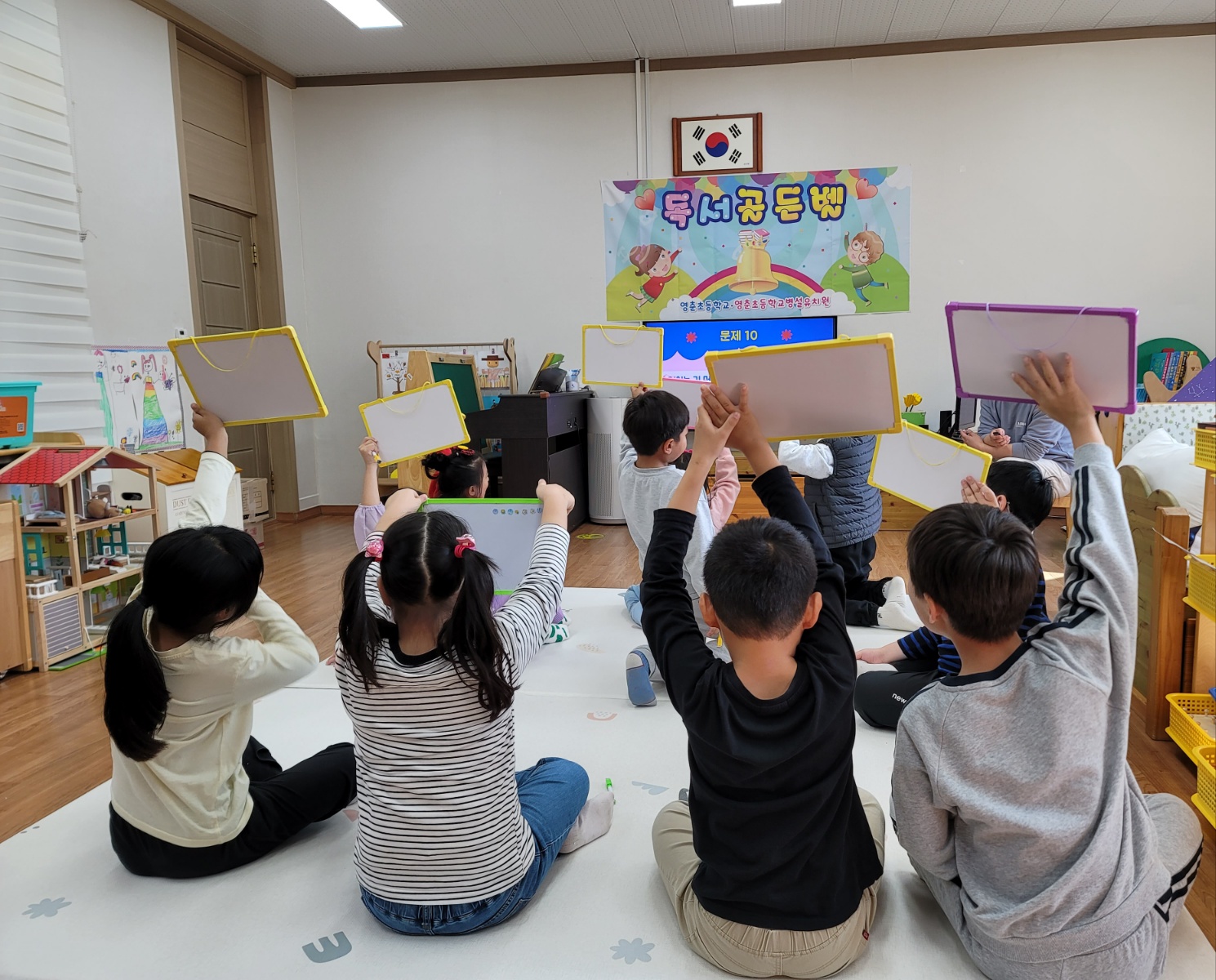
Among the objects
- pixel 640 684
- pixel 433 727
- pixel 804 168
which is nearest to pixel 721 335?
pixel 804 168

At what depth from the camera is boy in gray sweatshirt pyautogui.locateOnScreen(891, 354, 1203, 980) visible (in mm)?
1039

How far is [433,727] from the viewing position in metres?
1.23

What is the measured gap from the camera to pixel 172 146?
436 cm

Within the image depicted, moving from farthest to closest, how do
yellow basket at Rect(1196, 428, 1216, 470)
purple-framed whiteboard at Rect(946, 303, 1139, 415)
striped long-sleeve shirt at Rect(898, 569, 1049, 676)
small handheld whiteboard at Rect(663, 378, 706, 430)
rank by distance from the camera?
small handheld whiteboard at Rect(663, 378, 706, 430) → yellow basket at Rect(1196, 428, 1216, 470) → striped long-sleeve shirt at Rect(898, 569, 1049, 676) → purple-framed whiteboard at Rect(946, 303, 1139, 415)

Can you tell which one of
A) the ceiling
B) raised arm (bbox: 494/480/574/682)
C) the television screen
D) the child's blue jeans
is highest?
the ceiling

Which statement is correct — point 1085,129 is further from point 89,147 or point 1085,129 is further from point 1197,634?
point 89,147

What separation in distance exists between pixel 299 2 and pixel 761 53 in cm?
250

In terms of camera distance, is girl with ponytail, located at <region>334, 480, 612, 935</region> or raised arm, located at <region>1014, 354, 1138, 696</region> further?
girl with ponytail, located at <region>334, 480, 612, 935</region>

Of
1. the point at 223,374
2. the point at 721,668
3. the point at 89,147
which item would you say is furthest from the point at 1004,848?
the point at 89,147

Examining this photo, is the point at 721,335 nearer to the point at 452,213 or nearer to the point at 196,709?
the point at 452,213

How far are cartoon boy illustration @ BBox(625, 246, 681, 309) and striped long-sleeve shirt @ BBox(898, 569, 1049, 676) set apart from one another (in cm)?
343

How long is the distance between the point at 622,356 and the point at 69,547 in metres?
1.95

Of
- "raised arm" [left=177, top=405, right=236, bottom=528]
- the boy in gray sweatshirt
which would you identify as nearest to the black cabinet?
"raised arm" [left=177, top=405, right=236, bottom=528]

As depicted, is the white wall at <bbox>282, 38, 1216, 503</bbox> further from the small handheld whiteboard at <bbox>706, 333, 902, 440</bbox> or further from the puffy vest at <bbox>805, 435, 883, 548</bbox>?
the small handheld whiteboard at <bbox>706, 333, 902, 440</bbox>
